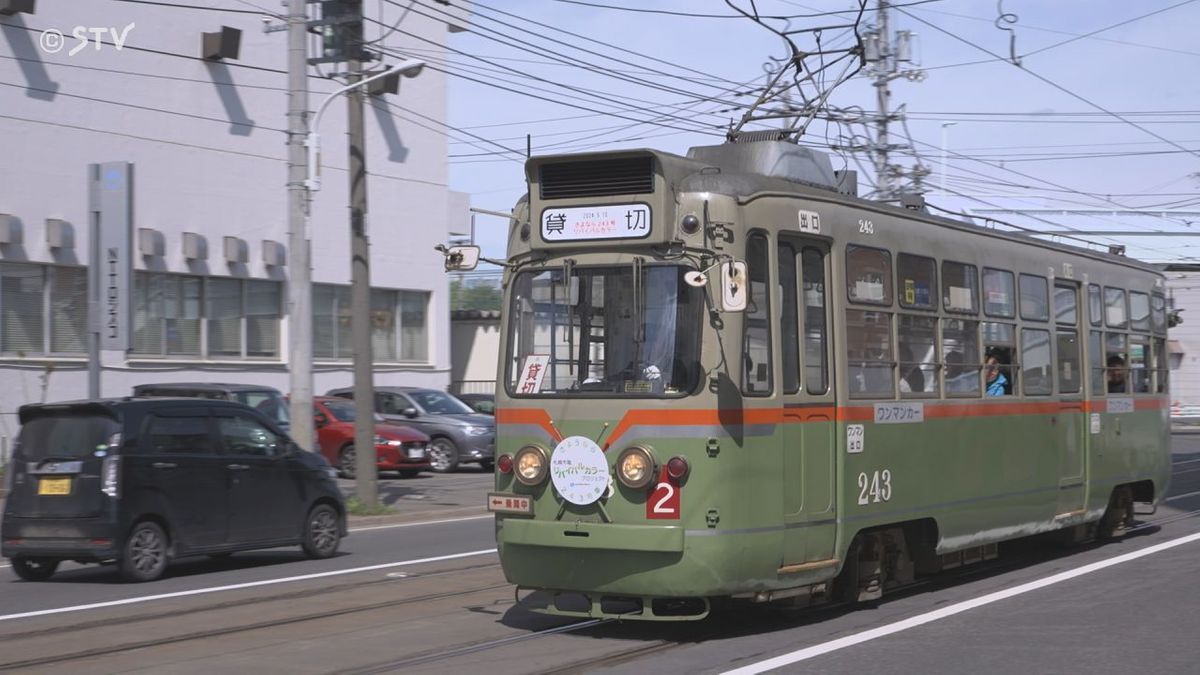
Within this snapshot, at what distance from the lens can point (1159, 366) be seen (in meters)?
17.1

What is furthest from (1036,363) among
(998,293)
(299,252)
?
(299,252)

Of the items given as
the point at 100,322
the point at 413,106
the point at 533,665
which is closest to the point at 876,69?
the point at 413,106

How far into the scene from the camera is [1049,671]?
339 inches

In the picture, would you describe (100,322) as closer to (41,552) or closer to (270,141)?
(41,552)

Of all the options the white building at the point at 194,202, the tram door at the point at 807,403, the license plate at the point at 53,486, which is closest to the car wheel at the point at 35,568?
the license plate at the point at 53,486

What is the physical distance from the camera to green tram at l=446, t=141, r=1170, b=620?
9.35 m

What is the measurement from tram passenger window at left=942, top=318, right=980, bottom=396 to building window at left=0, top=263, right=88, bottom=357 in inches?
817

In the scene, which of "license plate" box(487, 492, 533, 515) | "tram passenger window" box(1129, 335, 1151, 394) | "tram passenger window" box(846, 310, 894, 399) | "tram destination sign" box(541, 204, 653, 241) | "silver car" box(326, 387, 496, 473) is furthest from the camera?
"silver car" box(326, 387, 496, 473)

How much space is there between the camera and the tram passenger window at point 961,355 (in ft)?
39.3

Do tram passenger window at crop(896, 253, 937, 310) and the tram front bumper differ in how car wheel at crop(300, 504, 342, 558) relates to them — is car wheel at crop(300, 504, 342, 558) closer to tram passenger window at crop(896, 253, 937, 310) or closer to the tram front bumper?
the tram front bumper

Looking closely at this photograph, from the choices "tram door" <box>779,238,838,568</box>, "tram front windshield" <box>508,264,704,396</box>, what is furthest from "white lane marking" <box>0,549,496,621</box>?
"tram door" <box>779,238,838,568</box>

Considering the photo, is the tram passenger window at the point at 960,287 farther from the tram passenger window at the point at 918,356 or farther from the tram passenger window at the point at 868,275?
the tram passenger window at the point at 868,275

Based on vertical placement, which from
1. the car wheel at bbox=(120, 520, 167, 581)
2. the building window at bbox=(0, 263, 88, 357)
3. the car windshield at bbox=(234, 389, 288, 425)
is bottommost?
the car wheel at bbox=(120, 520, 167, 581)

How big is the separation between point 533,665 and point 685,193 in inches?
126
